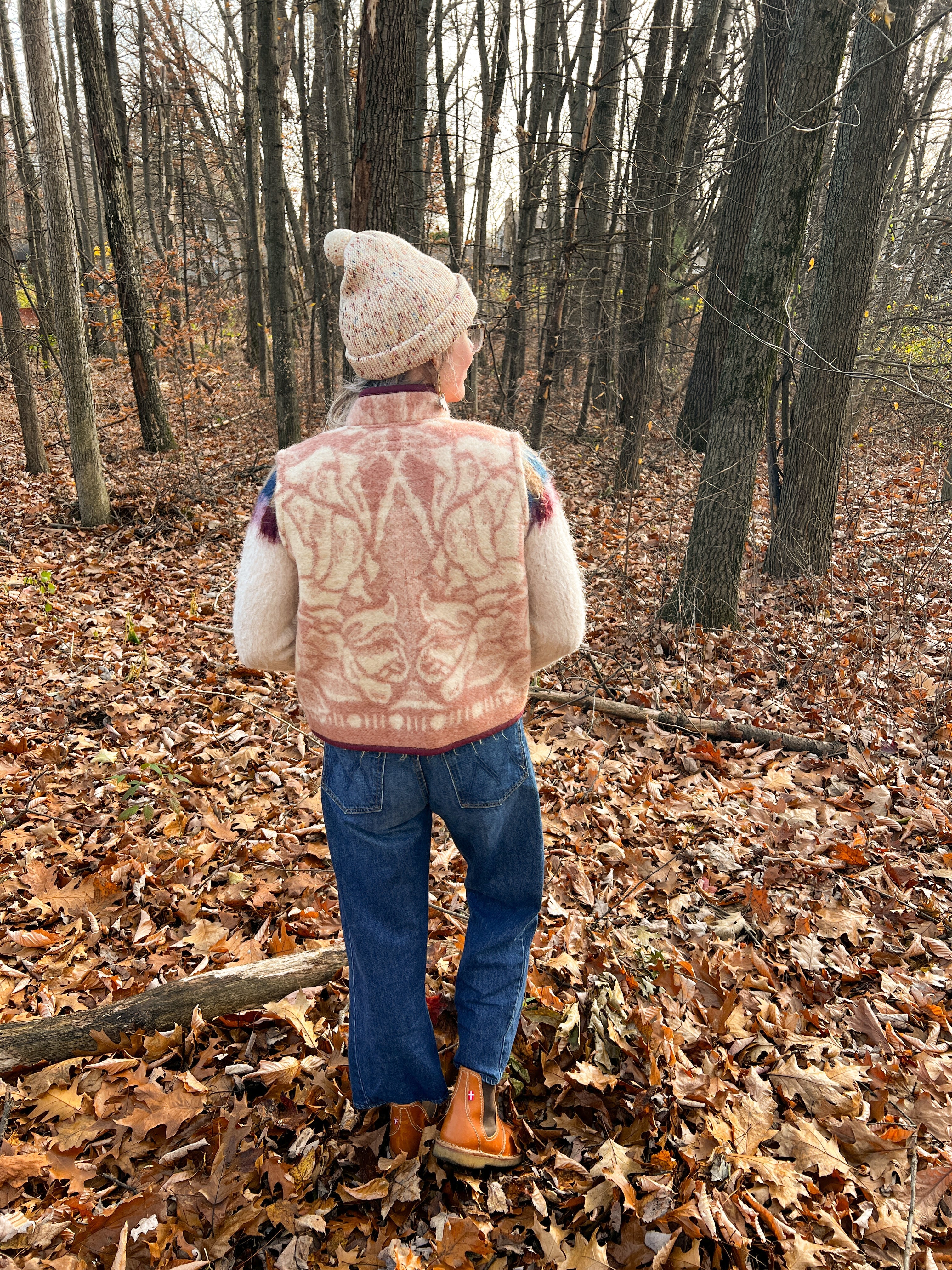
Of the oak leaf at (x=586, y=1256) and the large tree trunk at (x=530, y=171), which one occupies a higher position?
the large tree trunk at (x=530, y=171)

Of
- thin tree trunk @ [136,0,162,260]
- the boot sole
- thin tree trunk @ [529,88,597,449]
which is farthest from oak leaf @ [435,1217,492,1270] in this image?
thin tree trunk @ [136,0,162,260]

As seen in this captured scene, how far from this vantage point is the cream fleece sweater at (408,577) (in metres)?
1.58

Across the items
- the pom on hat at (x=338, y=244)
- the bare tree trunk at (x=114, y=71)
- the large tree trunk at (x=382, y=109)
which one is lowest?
the pom on hat at (x=338, y=244)

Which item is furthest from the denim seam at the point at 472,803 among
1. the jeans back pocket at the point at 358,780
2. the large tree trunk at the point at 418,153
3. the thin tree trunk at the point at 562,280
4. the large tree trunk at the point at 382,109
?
the thin tree trunk at the point at 562,280

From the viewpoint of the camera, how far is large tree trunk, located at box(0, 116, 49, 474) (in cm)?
883

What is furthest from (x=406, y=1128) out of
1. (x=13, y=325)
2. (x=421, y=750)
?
(x=13, y=325)

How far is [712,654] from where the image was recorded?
571cm

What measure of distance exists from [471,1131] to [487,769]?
109 cm

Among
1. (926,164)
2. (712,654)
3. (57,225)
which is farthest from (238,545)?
(926,164)

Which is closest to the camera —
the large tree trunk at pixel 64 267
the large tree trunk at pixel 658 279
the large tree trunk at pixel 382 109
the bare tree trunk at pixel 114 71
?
the large tree trunk at pixel 382 109

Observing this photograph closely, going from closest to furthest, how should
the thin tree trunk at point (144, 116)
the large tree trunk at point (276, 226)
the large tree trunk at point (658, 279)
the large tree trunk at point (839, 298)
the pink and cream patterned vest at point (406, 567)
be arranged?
1. the pink and cream patterned vest at point (406, 567)
2. the large tree trunk at point (839, 298)
3. the large tree trunk at point (276, 226)
4. the large tree trunk at point (658, 279)
5. the thin tree trunk at point (144, 116)

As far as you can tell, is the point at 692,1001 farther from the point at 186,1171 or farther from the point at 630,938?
the point at 186,1171

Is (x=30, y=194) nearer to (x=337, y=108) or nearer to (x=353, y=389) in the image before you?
(x=337, y=108)

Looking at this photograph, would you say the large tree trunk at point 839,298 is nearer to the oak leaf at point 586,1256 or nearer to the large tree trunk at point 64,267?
the oak leaf at point 586,1256
